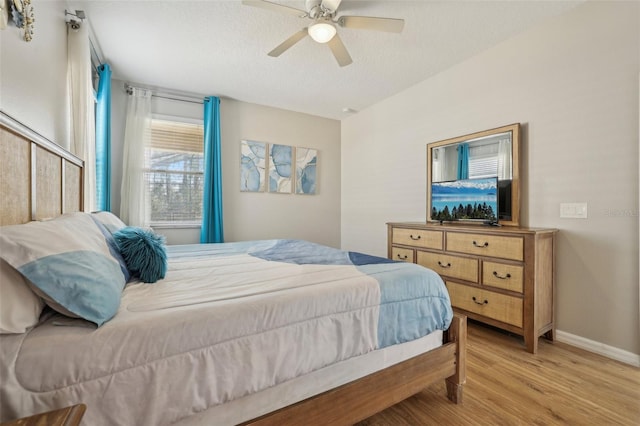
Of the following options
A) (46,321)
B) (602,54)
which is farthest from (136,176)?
(602,54)


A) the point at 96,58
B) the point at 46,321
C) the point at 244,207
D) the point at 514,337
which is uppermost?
the point at 96,58

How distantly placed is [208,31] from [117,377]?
2.66 meters

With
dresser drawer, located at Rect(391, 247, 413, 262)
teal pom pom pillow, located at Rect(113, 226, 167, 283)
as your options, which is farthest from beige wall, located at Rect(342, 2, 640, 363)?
teal pom pom pillow, located at Rect(113, 226, 167, 283)

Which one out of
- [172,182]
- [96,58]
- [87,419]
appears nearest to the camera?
[87,419]

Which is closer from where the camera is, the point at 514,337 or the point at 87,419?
the point at 87,419

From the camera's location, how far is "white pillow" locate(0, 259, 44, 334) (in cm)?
74

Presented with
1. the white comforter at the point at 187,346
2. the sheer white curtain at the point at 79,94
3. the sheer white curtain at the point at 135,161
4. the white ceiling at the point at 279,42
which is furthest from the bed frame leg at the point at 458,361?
the sheer white curtain at the point at 135,161

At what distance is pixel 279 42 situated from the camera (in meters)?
2.63

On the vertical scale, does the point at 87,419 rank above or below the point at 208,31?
below

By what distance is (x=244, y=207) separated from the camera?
4023 millimetres

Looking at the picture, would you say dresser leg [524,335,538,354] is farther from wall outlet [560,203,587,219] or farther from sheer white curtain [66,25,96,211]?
sheer white curtain [66,25,96,211]

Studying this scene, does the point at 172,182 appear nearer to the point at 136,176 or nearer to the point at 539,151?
the point at 136,176

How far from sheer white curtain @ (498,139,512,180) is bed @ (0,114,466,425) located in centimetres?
164

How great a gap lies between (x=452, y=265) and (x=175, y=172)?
341 cm
